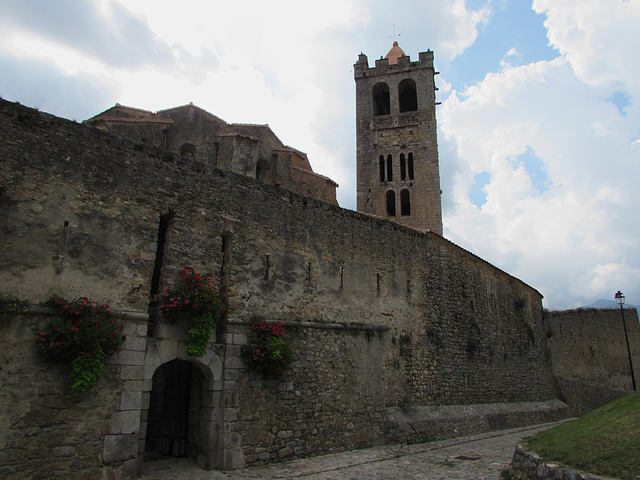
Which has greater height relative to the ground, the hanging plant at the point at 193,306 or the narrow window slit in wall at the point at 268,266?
the narrow window slit in wall at the point at 268,266

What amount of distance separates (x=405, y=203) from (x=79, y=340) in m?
29.5

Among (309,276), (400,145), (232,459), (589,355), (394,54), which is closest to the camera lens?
(232,459)

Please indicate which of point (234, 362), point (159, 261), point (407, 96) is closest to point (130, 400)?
point (234, 362)

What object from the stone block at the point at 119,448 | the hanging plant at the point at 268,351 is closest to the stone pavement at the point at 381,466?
the stone block at the point at 119,448

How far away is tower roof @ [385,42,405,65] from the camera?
39.2 m

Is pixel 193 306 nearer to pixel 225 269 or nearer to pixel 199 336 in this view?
pixel 199 336

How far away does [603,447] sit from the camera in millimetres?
8070

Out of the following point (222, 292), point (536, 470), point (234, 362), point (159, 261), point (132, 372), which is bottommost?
point (536, 470)

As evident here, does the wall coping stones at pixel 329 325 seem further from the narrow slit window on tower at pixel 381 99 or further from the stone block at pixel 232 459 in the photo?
the narrow slit window on tower at pixel 381 99

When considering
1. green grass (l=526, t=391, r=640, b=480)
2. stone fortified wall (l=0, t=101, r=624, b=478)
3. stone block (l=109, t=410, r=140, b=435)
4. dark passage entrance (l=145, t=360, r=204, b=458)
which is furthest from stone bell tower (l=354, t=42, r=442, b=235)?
stone block (l=109, t=410, r=140, b=435)

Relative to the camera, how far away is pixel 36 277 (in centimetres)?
861

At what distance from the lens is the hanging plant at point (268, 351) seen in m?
11.2

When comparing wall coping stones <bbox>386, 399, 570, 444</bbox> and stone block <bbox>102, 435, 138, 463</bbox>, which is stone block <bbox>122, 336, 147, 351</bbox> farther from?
wall coping stones <bbox>386, 399, 570, 444</bbox>

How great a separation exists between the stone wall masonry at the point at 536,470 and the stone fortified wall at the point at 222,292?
5.08 m
